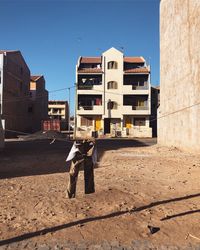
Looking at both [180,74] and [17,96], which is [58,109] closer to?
[17,96]

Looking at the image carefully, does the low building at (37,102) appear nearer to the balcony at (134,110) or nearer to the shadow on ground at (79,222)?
the balcony at (134,110)

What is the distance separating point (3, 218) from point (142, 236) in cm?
288

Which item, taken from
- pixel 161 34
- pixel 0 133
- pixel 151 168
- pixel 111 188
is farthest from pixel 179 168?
pixel 161 34

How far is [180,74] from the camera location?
2167cm

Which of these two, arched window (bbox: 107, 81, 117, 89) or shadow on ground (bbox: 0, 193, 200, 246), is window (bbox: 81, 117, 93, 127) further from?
shadow on ground (bbox: 0, 193, 200, 246)

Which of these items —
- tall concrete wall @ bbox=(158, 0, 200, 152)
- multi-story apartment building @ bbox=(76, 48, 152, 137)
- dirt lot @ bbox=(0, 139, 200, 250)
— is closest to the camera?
dirt lot @ bbox=(0, 139, 200, 250)

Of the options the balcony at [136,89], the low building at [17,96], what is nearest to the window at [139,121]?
the balcony at [136,89]

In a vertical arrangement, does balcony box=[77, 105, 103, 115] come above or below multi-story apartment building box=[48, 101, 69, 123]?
below

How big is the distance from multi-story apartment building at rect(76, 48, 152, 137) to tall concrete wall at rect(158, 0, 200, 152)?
66.3ft

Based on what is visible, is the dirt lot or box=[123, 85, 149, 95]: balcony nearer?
the dirt lot

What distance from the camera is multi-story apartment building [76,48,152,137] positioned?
48.0m

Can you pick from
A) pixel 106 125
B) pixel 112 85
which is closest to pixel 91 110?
pixel 106 125

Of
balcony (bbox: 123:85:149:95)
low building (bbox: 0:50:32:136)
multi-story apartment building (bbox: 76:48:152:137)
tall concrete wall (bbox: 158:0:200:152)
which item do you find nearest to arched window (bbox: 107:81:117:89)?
multi-story apartment building (bbox: 76:48:152:137)

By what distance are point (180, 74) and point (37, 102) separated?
42229 mm
